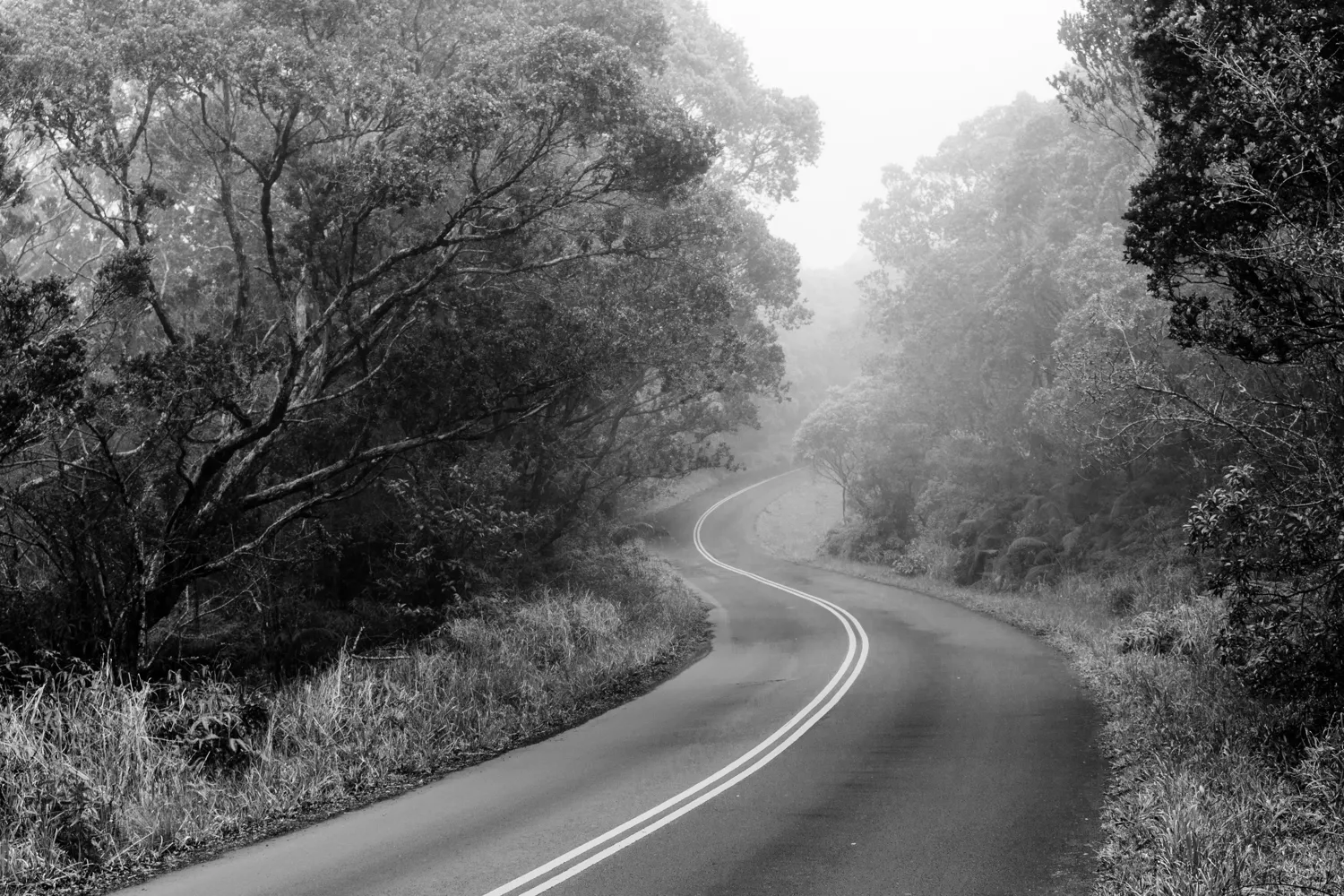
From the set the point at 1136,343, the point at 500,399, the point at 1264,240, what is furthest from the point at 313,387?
the point at 1136,343

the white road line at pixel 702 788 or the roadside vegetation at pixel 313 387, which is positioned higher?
the roadside vegetation at pixel 313 387

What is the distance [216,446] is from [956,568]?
2444 cm

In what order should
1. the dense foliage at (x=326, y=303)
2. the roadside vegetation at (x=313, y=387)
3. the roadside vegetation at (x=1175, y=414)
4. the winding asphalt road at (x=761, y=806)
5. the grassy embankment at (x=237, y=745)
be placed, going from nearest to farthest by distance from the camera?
the winding asphalt road at (x=761, y=806), the grassy embankment at (x=237, y=745), the roadside vegetation at (x=1175, y=414), the roadside vegetation at (x=313, y=387), the dense foliage at (x=326, y=303)

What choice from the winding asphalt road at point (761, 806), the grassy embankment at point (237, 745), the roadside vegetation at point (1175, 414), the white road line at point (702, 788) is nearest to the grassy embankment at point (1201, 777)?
the roadside vegetation at point (1175, 414)

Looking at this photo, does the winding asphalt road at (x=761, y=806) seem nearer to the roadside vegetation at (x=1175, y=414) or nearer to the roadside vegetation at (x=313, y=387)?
the roadside vegetation at (x=1175, y=414)

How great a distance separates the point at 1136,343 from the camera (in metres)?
17.4

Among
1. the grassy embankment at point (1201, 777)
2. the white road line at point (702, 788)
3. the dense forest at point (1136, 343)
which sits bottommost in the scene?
the white road line at point (702, 788)

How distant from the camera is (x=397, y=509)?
A: 18422mm

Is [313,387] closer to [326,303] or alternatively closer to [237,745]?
[326,303]

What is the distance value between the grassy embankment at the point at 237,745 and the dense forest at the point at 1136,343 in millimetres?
8203

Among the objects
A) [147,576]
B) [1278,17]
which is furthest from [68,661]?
[1278,17]

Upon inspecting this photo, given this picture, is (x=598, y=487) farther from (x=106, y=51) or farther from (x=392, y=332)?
(x=106, y=51)

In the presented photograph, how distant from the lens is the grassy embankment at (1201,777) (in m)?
6.35

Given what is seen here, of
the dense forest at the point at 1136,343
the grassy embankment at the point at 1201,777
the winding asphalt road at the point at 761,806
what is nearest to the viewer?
the grassy embankment at the point at 1201,777
